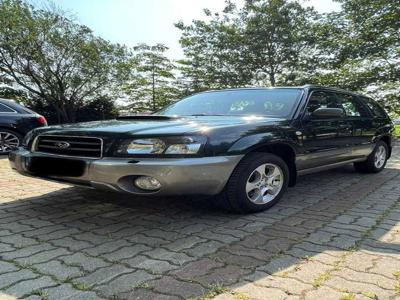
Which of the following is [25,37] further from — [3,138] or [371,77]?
[371,77]

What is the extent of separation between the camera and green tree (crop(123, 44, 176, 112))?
20.2 m

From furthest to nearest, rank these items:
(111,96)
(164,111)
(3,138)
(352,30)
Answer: (111,96)
(352,30)
(3,138)
(164,111)

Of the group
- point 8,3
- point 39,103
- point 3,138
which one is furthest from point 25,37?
point 3,138

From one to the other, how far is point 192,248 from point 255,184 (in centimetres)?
118

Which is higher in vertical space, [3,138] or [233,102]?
[233,102]

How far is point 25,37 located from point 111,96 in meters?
5.23

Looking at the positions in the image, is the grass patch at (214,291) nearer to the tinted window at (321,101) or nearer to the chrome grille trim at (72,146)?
the chrome grille trim at (72,146)

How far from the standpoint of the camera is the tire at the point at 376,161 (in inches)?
248

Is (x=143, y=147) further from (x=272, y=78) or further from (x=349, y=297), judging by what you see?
(x=272, y=78)

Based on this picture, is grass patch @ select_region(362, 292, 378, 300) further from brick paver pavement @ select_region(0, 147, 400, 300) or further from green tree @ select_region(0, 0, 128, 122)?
green tree @ select_region(0, 0, 128, 122)

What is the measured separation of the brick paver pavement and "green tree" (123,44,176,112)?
16.4 meters

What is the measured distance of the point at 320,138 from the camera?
183 inches

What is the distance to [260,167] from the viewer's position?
384 centimetres

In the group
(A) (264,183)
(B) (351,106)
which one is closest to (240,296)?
(A) (264,183)
